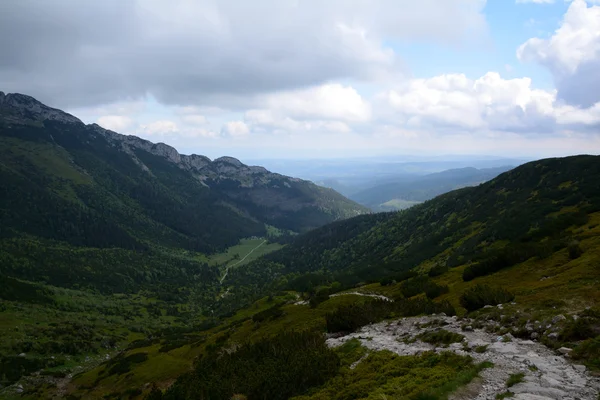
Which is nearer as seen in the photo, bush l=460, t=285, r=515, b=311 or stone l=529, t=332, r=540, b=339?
stone l=529, t=332, r=540, b=339

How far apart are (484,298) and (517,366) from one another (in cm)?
1089

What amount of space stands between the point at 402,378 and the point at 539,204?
3716 inches

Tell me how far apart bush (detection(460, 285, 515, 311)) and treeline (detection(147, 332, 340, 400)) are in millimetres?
11229

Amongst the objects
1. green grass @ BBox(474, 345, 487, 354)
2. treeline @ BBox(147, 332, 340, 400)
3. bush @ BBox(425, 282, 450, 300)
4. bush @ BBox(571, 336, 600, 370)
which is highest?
bush @ BBox(571, 336, 600, 370)

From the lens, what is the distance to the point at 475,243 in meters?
84.1

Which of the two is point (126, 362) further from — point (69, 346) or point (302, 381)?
point (302, 381)

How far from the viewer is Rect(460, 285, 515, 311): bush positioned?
24203 mm

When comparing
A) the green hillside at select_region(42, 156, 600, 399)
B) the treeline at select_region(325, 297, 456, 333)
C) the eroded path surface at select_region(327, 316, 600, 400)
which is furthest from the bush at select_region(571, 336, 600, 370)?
the treeline at select_region(325, 297, 456, 333)

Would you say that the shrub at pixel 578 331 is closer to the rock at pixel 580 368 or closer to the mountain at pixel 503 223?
the rock at pixel 580 368

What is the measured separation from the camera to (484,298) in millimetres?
25062

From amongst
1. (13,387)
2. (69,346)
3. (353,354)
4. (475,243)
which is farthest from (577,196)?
(69,346)

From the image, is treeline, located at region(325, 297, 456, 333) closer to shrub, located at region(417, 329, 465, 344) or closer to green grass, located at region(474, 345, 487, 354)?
shrub, located at region(417, 329, 465, 344)

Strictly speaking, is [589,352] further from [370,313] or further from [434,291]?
[434,291]

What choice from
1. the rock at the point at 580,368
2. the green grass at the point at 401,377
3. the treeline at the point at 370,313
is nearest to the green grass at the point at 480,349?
the green grass at the point at 401,377
